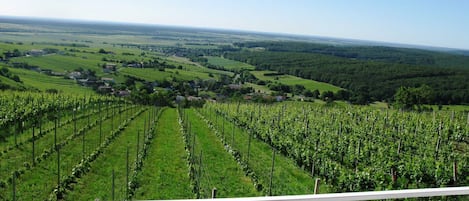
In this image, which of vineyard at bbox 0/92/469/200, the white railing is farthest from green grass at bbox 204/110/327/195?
the white railing

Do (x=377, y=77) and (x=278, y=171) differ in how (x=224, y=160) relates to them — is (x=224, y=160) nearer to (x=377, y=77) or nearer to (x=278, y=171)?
(x=278, y=171)

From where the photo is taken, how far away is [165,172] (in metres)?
11.2

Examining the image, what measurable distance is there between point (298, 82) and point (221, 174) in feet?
212

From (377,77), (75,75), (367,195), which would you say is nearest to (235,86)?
(377,77)

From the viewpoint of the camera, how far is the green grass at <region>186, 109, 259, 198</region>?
9.84 metres

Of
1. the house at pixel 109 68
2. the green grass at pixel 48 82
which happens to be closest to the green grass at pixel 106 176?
the green grass at pixel 48 82

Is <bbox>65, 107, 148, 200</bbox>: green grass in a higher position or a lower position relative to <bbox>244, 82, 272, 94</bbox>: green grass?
higher

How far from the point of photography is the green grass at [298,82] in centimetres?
6756

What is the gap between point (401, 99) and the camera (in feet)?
138

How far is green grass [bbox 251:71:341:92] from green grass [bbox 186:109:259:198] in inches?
2092

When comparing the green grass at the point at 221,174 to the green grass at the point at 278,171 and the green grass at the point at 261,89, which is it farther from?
the green grass at the point at 261,89

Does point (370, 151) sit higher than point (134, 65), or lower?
higher

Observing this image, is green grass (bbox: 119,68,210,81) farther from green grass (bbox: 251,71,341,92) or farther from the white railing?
the white railing

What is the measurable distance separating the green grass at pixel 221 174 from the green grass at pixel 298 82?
5313 cm
